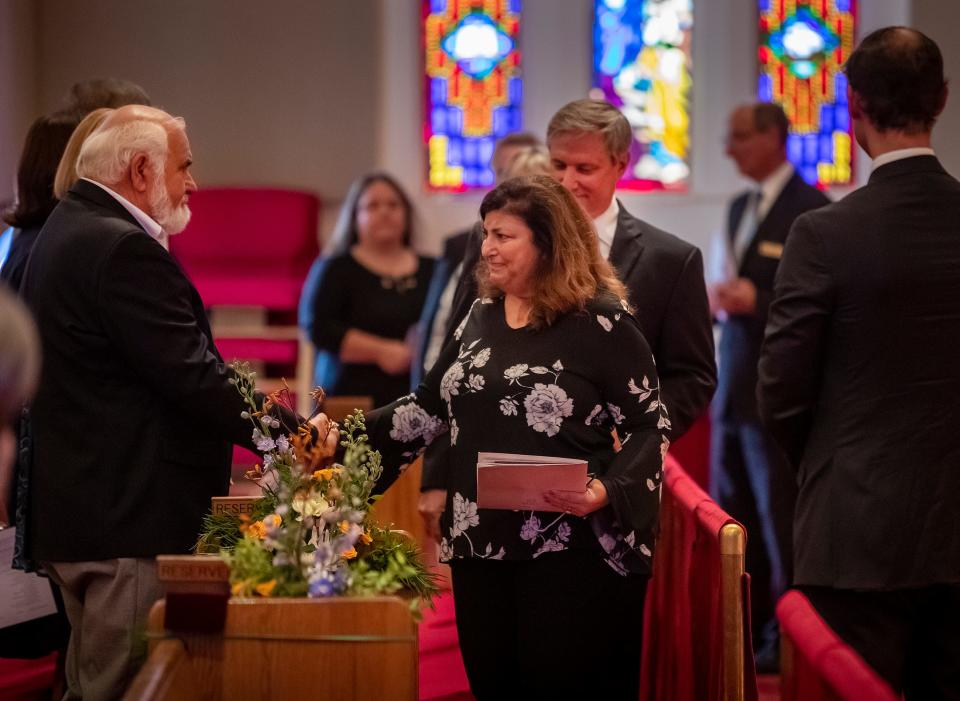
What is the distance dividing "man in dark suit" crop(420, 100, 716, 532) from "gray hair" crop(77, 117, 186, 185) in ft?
2.77

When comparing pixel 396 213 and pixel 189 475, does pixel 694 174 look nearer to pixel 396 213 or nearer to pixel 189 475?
pixel 396 213

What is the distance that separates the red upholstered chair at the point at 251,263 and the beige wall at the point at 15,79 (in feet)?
3.35

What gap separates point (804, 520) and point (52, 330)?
1.69 m

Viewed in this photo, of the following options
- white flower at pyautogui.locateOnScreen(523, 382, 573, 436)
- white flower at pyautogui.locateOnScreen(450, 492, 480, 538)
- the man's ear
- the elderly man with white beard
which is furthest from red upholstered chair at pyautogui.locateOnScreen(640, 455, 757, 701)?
the man's ear

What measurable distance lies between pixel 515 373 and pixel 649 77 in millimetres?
5583

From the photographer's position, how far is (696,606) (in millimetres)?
3162

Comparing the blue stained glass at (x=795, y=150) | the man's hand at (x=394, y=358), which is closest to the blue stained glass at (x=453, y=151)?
the blue stained glass at (x=795, y=150)

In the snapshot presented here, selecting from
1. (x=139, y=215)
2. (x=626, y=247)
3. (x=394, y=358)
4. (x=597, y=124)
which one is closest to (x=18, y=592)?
(x=139, y=215)

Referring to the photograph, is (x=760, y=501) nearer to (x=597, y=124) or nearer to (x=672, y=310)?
(x=672, y=310)

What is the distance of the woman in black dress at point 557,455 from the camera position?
2826 millimetres

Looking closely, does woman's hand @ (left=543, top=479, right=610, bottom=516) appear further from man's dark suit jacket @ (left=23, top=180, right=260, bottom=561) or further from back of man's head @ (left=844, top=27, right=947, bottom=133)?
back of man's head @ (left=844, top=27, right=947, bottom=133)

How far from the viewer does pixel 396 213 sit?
587 centimetres

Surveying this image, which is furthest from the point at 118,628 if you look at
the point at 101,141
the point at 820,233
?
the point at 820,233

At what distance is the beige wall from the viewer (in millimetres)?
7359
